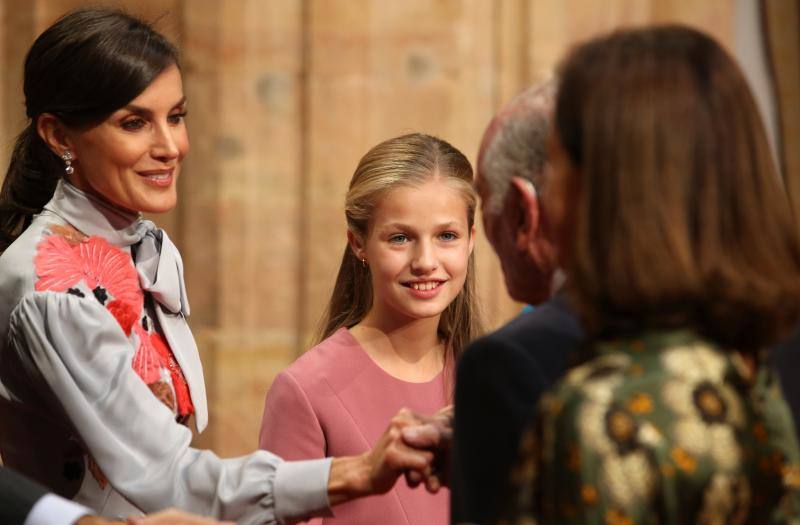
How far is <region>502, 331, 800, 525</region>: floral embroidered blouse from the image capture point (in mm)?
1438

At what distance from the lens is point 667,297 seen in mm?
1494

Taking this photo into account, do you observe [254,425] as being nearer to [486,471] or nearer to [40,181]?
[40,181]

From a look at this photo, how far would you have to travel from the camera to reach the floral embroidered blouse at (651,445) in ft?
4.72

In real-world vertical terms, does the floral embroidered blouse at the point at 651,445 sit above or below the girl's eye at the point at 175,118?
below

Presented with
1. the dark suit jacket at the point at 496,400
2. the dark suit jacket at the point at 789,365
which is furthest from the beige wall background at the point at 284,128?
the dark suit jacket at the point at 496,400

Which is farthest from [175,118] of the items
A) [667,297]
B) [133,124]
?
[667,297]

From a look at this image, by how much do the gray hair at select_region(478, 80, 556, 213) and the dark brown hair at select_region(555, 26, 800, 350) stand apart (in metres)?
0.36

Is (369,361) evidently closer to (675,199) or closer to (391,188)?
(391,188)

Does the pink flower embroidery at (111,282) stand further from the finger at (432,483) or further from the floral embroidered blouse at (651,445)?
the floral embroidered blouse at (651,445)

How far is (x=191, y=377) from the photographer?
281 centimetres

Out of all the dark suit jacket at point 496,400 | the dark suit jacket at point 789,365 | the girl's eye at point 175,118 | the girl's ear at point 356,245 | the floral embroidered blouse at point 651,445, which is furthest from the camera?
the girl's ear at point 356,245

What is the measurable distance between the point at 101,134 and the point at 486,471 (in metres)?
1.35

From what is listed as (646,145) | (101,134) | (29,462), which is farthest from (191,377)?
(646,145)

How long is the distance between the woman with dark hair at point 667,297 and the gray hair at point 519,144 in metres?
0.34
